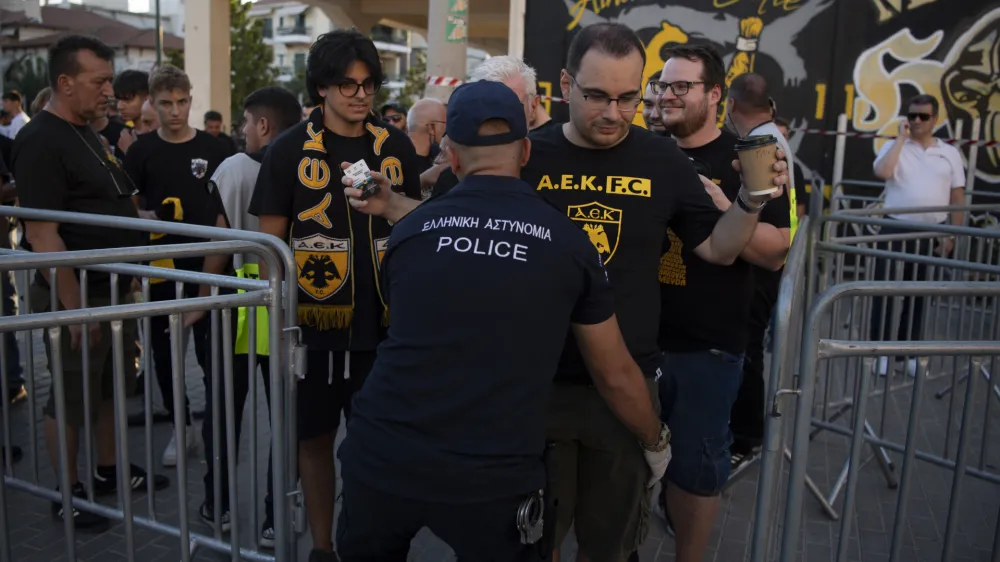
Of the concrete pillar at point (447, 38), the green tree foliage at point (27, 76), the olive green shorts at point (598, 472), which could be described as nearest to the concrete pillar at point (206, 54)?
the concrete pillar at point (447, 38)

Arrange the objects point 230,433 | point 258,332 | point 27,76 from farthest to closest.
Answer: point 27,76
point 258,332
point 230,433

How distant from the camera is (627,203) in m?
2.64

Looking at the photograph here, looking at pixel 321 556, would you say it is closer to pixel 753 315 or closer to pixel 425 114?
pixel 753 315

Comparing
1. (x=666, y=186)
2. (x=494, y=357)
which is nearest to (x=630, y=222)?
(x=666, y=186)

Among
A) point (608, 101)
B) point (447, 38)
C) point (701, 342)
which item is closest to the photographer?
point (608, 101)

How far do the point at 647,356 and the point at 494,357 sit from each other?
2.68ft

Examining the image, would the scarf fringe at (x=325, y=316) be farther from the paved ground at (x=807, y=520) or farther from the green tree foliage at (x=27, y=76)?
the green tree foliage at (x=27, y=76)

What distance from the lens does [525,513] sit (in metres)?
2.13

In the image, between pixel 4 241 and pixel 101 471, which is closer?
pixel 101 471

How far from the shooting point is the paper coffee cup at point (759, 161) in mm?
2447

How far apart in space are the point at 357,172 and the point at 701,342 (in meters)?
1.44

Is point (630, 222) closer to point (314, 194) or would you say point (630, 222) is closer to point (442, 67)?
point (314, 194)

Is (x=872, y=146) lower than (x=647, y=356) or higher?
higher

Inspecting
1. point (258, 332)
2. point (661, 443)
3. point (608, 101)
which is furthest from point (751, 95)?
point (258, 332)
